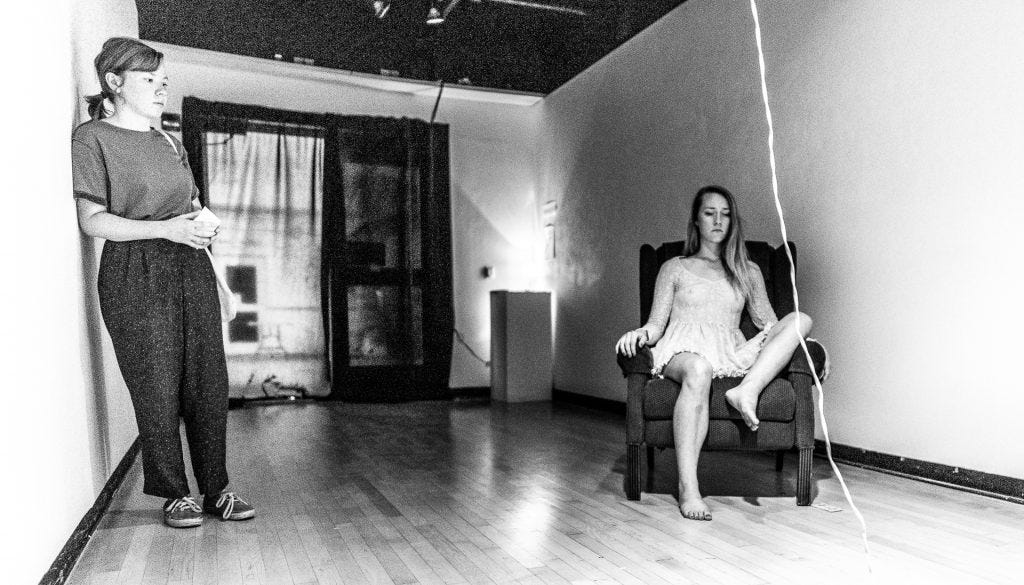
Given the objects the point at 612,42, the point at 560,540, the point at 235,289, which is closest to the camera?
the point at 560,540

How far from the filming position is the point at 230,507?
227cm

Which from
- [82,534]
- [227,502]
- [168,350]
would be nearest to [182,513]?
[227,502]

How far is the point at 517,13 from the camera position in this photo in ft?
14.9

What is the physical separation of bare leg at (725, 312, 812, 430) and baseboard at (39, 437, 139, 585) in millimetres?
1930

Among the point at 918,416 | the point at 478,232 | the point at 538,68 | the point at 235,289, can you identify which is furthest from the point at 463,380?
the point at 918,416

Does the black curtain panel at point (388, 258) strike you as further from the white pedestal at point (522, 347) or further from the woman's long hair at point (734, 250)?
the woman's long hair at point (734, 250)

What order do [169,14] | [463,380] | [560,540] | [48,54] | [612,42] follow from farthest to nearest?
[463,380] < [612,42] < [169,14] < [560,540] < [48,54]

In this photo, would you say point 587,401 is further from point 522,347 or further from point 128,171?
point 128,171

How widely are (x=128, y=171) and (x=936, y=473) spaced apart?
2894mm

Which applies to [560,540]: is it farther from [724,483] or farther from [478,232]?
[478,232]

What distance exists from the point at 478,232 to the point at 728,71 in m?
2.69

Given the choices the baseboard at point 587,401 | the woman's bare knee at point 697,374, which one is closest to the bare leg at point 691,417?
the woman's bare knee at point 697,374

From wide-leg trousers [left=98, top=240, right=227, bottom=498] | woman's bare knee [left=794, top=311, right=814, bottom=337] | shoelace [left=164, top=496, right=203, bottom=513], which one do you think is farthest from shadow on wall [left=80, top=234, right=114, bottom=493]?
woman's bare knee [left=794, top=311, right=814, bottom=337]

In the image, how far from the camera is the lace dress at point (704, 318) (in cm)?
259
